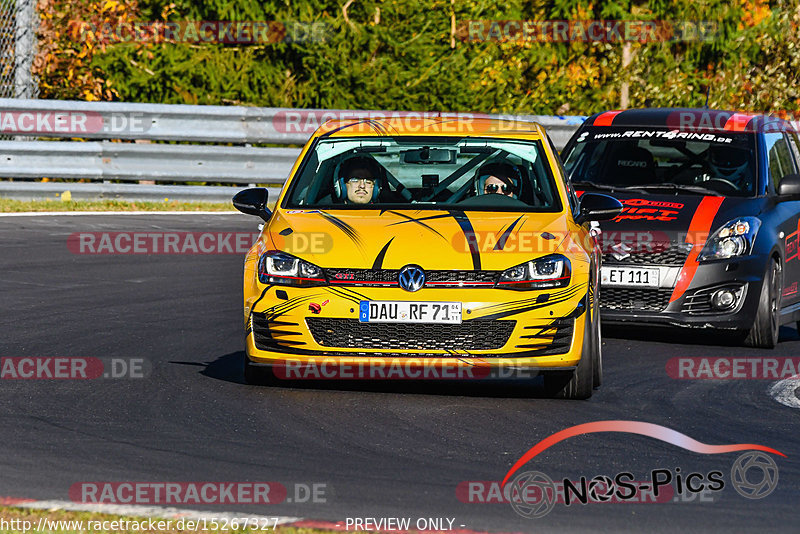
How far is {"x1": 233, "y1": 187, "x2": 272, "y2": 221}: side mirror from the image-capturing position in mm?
8867

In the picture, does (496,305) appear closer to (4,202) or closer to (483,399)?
(483,399)

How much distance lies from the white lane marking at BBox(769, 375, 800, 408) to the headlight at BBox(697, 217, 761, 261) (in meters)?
1.24

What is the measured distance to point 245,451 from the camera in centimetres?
675

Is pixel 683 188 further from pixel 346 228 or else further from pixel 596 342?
pixel 346 228

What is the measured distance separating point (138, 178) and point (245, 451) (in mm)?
12200

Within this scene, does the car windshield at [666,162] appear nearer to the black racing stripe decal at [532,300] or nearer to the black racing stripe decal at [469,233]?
the black racing stripe decal at [469,233]

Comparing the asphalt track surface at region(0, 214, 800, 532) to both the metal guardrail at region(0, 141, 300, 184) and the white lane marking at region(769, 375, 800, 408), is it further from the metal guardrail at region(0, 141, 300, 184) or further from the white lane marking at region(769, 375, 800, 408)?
the metal guardrail at region(0, 141, 300, 184)

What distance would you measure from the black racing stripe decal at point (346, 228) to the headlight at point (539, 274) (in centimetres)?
79

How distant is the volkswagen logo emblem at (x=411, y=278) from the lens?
781cm

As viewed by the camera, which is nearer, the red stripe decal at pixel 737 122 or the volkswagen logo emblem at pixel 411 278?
the volkswagen logo emblem at pixel 411 278

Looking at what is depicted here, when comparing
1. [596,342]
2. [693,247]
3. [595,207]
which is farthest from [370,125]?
[693,247]

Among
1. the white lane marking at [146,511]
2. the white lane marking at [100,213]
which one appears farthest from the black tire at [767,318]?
the white lane marking at [100,213]

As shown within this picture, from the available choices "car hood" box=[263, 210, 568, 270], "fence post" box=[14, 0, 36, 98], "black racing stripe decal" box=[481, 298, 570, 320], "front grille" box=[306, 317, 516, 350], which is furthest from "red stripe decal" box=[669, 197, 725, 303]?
"fence post" box=[14, 0, 36, 98]

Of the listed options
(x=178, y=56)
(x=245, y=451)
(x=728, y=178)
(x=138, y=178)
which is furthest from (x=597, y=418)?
(x=178, y=56)
